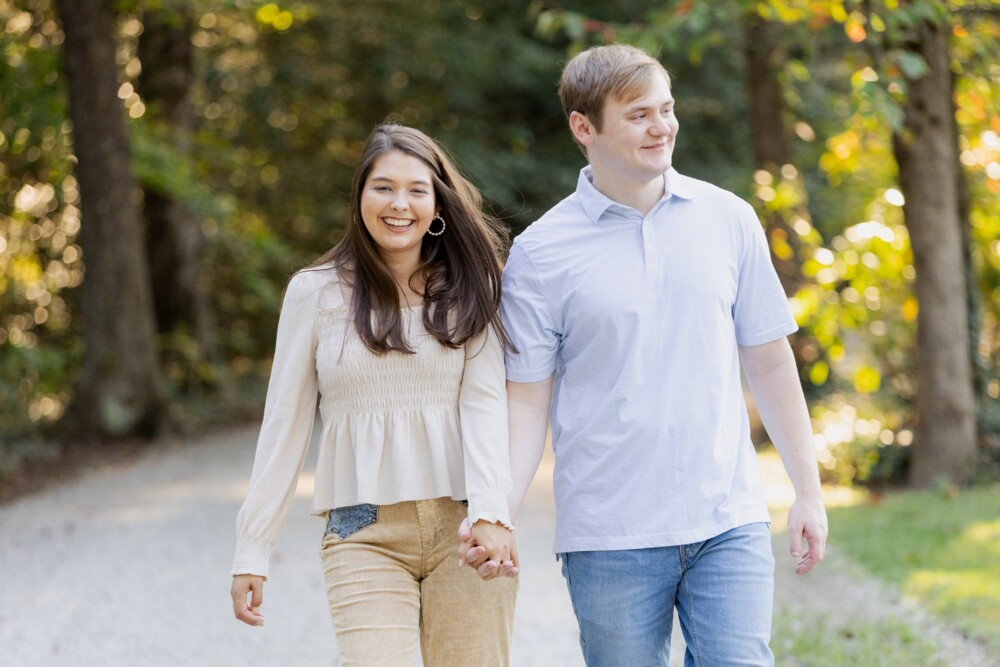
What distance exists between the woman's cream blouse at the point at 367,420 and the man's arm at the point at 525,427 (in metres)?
0.07

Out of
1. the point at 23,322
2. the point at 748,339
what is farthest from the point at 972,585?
the point at 23,322

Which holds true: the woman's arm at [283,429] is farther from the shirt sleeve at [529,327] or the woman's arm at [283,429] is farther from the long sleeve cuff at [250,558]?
the shirt sleeve at [529,327]

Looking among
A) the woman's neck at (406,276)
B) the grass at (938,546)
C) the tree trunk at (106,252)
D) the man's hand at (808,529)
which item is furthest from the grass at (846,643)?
the tree trunk at (106,252)

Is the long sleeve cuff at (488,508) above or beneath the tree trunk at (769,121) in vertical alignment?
beneath

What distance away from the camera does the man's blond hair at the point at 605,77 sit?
3.10 m

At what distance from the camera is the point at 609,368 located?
306cm

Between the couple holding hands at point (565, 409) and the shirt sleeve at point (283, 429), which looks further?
the shirt sleeve at point (283, 429)

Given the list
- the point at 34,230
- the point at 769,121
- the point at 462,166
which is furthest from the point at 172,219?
the point at 462,166

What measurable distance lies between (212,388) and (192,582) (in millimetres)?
9457

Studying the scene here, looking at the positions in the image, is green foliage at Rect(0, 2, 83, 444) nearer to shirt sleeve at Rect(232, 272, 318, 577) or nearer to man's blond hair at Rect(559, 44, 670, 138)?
shirt sleeve at Rect(232, 272, 318, 577)

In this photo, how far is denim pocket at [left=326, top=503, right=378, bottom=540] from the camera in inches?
120

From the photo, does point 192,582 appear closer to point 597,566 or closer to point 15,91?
point 597,566

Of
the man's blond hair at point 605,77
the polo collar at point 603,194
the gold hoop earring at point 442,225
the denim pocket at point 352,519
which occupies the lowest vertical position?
the denim pocket at point 352,519

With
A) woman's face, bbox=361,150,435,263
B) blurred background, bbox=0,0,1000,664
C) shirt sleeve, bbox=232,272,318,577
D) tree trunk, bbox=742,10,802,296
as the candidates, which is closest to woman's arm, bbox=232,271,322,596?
shirt sleeve, bbox=232,272,318,577
